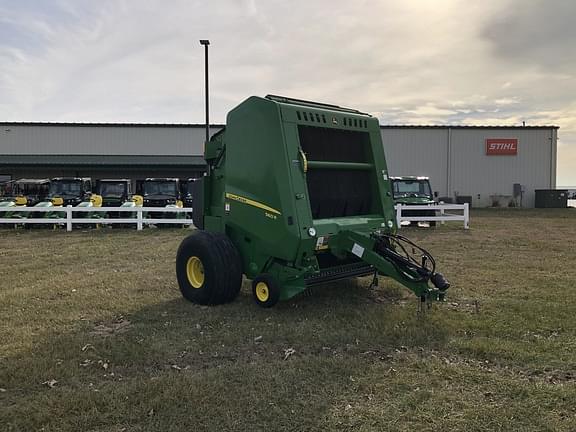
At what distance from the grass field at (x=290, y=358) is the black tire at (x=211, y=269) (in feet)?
0.68

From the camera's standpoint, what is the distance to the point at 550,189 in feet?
116

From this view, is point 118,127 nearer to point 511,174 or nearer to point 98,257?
point 98,257

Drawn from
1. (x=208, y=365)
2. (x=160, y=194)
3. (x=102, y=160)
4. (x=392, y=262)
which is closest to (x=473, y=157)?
(x=160, y=194)

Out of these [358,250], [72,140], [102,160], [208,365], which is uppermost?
[72,140]

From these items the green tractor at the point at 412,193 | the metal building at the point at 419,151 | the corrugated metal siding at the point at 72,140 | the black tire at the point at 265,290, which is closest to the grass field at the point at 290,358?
the black tire at the point at 265,290

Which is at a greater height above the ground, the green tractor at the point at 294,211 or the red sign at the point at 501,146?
the red sign at the point at 501,146

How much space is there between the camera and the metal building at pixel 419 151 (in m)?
33.8

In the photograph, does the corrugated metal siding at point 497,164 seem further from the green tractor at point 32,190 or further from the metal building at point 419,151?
the green tractor at point 32,190

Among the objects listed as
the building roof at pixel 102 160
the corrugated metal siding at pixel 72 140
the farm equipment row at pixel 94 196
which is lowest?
the farm equipment row at pixel 94 196

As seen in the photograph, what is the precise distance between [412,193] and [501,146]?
18.8 meters

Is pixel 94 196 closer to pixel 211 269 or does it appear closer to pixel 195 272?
pixel 195 272

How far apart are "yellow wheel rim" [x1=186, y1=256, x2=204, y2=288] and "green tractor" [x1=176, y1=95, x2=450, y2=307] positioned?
14mm

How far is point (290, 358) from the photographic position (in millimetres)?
4863

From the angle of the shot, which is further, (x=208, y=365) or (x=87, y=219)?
(x=87, y=219)
